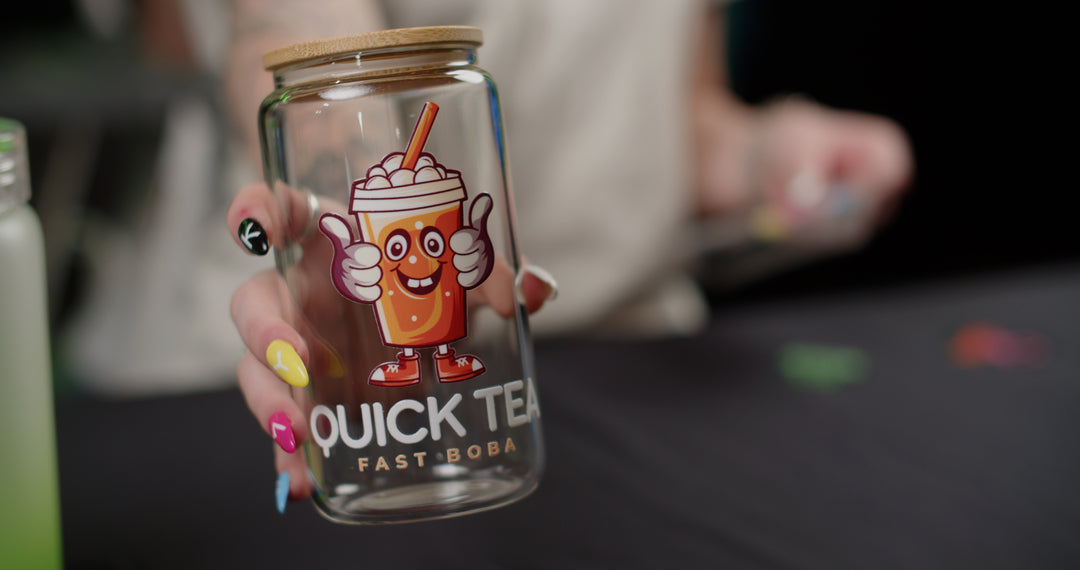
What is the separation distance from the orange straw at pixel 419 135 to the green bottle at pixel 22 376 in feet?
0.57

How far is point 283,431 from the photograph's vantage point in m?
0.38

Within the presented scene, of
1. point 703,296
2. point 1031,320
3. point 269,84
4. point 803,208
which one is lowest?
point 703,296

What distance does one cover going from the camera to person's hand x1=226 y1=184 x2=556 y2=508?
36 cm

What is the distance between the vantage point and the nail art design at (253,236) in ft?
1.21

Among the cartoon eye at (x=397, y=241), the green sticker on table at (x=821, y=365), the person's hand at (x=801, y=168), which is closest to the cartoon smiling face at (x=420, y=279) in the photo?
the cartoon eye at (x=397, y=241)

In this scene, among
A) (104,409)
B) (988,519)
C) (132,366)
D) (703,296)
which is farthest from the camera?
(703,296)

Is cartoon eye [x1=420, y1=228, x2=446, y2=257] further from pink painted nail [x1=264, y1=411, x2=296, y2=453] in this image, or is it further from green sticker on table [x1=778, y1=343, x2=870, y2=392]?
green sticker on table [x1=778, y1=343, x2=870, y2=392]

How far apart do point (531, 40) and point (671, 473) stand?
59 cm

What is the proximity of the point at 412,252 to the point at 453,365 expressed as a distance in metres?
0.06

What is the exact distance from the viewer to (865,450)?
0.63 m

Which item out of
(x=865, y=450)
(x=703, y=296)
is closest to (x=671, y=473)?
(x=865, y=450)

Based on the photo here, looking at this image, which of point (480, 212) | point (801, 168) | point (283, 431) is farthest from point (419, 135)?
point (801, 168)

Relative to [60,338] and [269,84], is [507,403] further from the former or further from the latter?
[60,338]

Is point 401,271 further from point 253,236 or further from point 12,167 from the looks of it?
point 12,167
